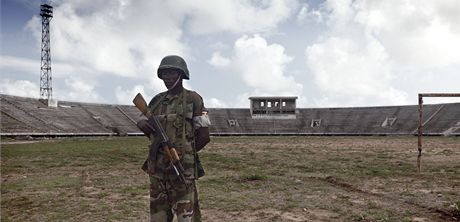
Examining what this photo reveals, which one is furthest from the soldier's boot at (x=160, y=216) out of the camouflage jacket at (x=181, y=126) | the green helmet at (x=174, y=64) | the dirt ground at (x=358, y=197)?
the dirt ground at (x=358, y=197)

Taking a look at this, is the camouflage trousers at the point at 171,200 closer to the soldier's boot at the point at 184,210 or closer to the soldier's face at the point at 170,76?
the soldier's boot at the point at 184,210

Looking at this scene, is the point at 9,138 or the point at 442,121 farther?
the point at 442,121

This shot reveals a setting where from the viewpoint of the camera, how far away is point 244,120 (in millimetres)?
70438

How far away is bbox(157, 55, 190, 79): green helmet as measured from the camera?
17.1 ft

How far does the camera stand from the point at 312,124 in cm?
6769

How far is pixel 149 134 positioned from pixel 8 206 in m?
6.85

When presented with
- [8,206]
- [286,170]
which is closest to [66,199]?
[8,206]

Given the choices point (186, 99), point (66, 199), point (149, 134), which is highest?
point (186, 99)

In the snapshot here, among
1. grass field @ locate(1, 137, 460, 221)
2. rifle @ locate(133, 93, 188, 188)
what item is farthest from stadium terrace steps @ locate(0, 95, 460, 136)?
rifle @ locate(133, 93, 188, 188)

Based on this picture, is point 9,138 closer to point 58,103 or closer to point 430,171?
point 58,103

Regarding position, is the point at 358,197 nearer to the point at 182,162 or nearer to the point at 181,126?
the point at 182,162

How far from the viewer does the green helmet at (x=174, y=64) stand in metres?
5.21

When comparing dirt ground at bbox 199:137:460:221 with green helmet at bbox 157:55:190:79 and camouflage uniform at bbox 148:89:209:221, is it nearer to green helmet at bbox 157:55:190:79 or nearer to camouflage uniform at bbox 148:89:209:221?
camouflage uniform at bbox 148:89:209:221

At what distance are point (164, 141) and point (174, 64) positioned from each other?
1.12 metres
